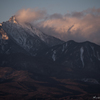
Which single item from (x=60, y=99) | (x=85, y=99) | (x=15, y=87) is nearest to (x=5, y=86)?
(x=15, y=87)

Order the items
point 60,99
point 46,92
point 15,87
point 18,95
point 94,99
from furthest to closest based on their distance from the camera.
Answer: point 15,87, point 46,92, point 18,95, point 60,99, point 94,99

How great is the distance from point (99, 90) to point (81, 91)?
1309cm

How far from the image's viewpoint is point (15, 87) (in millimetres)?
196875

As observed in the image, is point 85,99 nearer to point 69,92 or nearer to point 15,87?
point 69,92

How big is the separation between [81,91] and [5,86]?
55168 mm

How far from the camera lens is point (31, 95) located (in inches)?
6767

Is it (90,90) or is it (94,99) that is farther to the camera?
(90,90)

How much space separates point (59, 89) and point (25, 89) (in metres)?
25.0

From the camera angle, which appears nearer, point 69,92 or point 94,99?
point 94,99

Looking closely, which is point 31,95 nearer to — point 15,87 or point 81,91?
point 15,87

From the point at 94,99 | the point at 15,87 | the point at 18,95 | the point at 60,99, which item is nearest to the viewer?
the point at 94,99

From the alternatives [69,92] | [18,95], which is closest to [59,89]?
[69,92]

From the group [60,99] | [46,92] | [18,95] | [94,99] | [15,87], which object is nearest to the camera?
[94,99]

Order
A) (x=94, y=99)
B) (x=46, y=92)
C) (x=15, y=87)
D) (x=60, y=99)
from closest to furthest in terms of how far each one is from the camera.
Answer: (x=94, y=99), (x=60, y=99), (x=46, y=92), (x=15, y=87)
